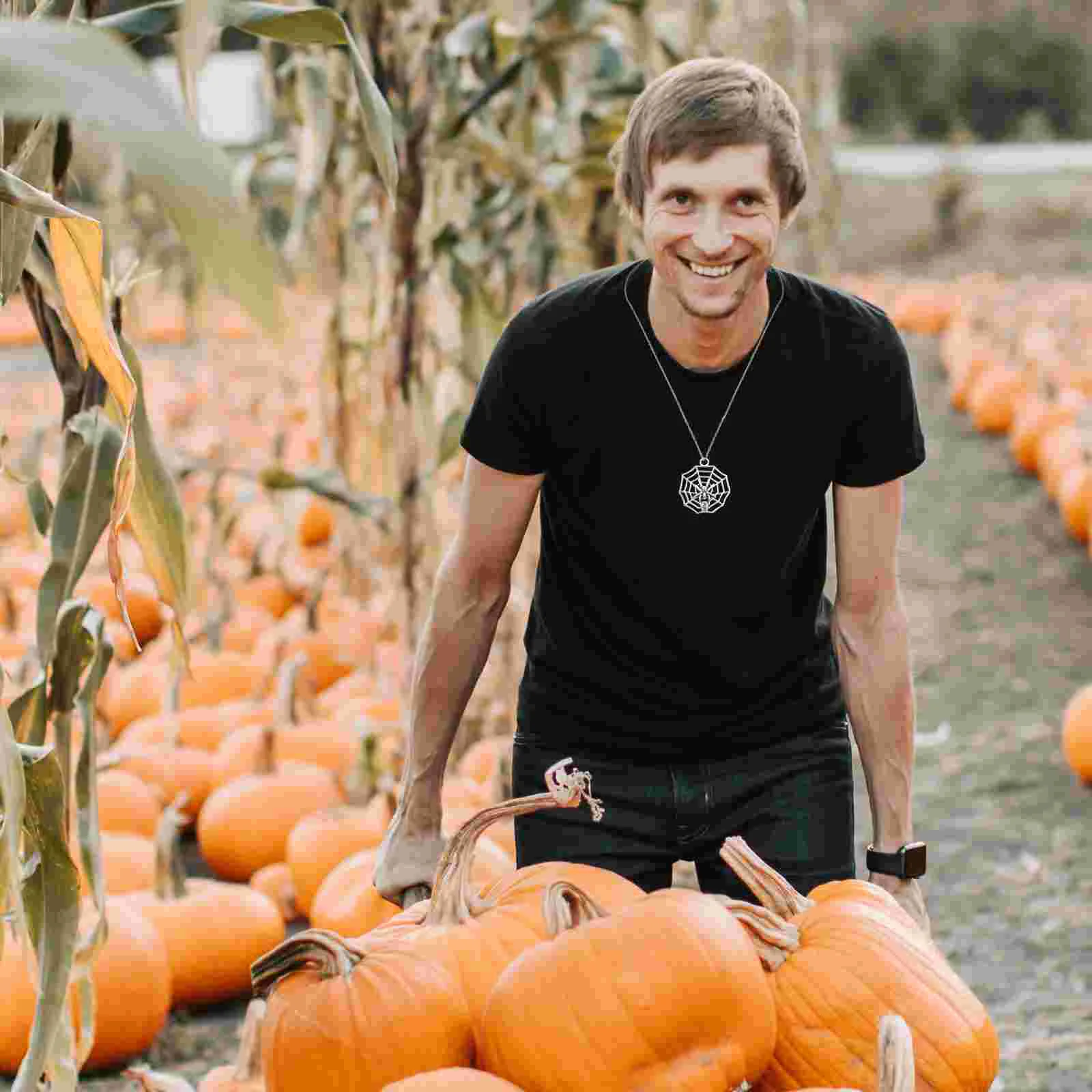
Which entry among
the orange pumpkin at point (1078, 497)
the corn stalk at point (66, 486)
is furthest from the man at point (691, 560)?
the orange pumpkin at point (1078, 497)

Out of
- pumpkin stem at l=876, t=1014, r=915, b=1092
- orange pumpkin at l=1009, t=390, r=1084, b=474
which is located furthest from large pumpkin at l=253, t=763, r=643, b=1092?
orange pumpkin at l=1009, t=390, r=1084, b=474

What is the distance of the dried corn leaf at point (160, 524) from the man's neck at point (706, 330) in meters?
0.61

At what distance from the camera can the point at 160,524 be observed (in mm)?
2088

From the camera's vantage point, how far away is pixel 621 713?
2256 millimetres

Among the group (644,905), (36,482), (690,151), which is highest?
(690,151)

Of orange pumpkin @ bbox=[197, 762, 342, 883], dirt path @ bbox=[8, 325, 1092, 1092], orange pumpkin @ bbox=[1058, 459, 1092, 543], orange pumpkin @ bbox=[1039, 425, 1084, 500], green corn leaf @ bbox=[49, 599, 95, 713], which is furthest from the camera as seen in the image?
orange pumpkin @ bbox=[1039, 425, 1084, 500]

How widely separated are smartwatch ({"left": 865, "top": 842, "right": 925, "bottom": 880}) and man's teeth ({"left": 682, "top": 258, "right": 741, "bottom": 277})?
0.71 m

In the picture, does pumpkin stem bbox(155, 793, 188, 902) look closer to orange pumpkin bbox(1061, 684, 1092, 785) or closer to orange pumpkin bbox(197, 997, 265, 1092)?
orange pumpkin bbox(197, 997, 265, 1092)

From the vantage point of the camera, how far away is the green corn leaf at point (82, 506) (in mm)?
2170

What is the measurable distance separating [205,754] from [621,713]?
8.04ft

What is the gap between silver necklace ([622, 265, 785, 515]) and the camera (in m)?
2.14

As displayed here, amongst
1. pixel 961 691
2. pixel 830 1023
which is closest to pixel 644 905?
pixel 830 1023

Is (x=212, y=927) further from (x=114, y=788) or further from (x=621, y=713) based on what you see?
(x=621, y=713)

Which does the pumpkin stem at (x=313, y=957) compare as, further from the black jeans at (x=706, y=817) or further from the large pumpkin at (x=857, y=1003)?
the black jeans at (x=706, y=817)
